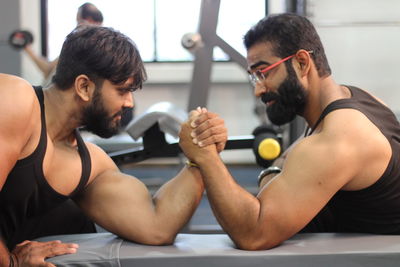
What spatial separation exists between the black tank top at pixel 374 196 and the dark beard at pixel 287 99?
153mm

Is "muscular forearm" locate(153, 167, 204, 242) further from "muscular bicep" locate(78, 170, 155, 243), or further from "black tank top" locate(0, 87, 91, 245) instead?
"black tank top" locate(0, 87, 91, 245)

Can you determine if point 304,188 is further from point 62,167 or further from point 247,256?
point 62,167

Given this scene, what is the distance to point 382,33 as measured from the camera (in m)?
5.03

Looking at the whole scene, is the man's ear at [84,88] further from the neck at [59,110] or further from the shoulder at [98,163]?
the shoulder at [98,163]

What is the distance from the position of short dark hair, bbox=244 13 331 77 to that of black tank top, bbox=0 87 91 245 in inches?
25.7

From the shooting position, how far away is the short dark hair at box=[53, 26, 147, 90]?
1.40 m

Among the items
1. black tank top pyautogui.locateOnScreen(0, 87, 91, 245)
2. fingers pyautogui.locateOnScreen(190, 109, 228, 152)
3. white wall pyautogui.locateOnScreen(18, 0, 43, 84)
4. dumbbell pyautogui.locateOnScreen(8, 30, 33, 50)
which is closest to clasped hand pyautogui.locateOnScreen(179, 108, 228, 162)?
fingers pyautogui.locateOnScreen(190, 109, 228, 152)

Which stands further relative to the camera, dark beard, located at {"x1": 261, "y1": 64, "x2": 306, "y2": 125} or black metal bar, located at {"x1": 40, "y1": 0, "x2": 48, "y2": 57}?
black metal bar, located at {"x1": 40, "y1": 0, "x2": 48, "y2": 57}

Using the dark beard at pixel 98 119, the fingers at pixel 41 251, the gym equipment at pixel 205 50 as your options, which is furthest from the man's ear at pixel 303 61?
the gym equipment at pixel 205 50

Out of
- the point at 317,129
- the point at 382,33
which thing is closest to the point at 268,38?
the point at 317,129

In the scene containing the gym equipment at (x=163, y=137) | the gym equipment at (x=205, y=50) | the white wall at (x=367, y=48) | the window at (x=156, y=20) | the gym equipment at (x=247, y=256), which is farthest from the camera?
the window at (x=156, y=20)

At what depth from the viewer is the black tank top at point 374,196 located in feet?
4.17

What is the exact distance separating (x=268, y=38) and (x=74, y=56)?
0.58 metres

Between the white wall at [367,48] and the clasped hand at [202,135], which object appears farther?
the white wall at [367,48]
